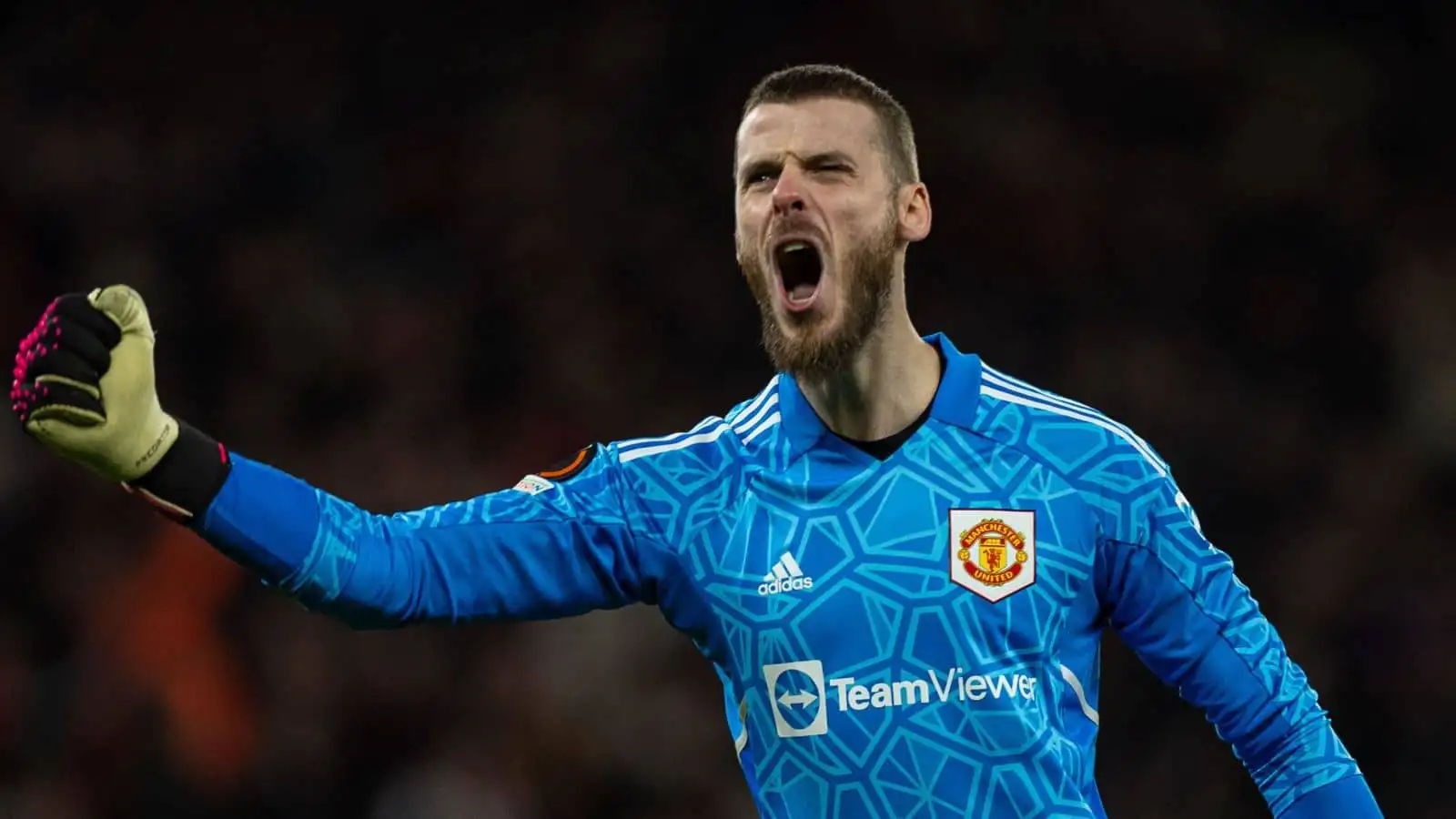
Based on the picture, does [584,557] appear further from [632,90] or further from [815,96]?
[632,90]

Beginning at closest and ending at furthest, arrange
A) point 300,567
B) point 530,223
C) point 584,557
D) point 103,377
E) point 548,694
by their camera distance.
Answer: point 103,377 < point 300,567 < point 584,557 < point 548,694 < point 530,223

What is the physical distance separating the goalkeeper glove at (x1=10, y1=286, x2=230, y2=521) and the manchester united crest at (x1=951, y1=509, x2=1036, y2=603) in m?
1.24

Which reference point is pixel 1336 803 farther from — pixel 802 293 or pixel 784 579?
pixel 802 293

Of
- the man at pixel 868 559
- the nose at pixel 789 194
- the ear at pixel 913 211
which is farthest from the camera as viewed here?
the ear at pixel 913 211

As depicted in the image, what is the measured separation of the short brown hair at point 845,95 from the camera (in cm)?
308

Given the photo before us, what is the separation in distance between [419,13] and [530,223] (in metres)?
0.96

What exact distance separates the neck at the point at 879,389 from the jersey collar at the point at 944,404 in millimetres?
28

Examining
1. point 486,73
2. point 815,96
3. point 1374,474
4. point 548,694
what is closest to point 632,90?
point 486,73

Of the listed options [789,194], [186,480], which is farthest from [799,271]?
[186,480]

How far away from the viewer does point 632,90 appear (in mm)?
6684

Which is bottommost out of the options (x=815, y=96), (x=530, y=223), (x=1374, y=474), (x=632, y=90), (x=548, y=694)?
(x=548, y=694)

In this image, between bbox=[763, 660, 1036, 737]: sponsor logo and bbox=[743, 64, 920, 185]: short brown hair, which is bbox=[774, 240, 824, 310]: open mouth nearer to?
bbox=[743, 64, 920, 185]: short brown hair

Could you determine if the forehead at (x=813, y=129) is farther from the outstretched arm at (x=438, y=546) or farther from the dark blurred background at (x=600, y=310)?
the dark blurred background at (x=600, y=310)

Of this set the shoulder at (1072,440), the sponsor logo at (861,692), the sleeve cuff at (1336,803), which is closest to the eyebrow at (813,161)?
the shoulder at (1072,440)
